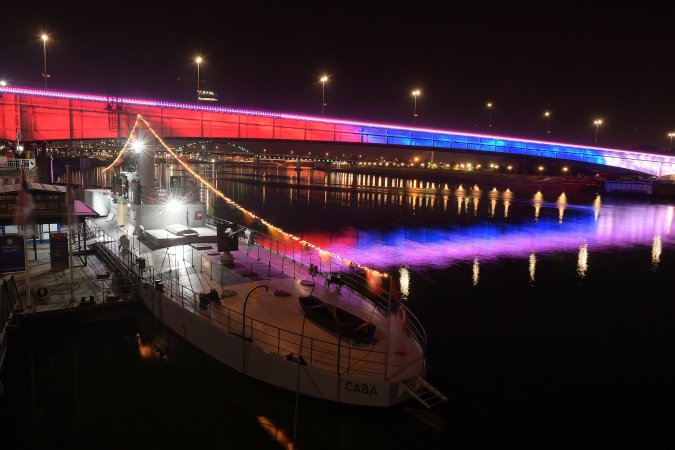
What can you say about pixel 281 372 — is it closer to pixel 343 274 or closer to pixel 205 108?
pixel 343 274

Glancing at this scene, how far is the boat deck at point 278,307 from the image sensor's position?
15.2 m

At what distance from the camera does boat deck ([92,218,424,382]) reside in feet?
49.8

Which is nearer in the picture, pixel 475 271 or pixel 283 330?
pixel 283 330

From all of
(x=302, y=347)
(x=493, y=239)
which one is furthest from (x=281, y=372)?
(x=493, y=239)

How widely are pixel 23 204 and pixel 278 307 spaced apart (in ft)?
38.3

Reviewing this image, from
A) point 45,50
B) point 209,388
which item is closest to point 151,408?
point 209,388

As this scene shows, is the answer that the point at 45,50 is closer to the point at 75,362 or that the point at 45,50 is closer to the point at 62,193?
the point at 62,193

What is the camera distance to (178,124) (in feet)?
195

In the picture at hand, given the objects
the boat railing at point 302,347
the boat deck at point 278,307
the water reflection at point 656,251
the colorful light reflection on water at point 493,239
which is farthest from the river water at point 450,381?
the water reflection at point 656,251

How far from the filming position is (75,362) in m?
19.4

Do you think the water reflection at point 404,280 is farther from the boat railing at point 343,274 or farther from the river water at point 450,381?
the boat railing at point 343,274

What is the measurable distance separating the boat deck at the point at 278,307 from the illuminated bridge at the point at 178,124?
1119 inches

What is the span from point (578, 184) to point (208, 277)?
14257 cm

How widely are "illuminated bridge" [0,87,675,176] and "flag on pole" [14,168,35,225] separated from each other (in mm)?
30780
